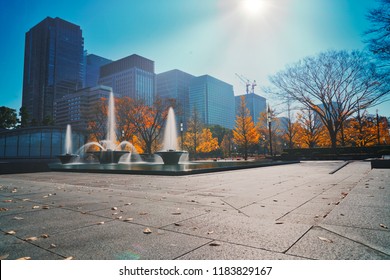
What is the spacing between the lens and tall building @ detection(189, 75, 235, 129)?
5226 inches

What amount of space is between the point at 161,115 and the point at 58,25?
15744 centimetres

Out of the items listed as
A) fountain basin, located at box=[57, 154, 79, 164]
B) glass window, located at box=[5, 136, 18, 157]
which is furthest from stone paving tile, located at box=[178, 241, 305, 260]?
glass window, located at box=[5, 136, 18, 157]

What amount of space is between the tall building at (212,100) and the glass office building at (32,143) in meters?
90.5

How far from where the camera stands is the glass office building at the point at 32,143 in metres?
35.9

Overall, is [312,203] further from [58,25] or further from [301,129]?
[58,25]

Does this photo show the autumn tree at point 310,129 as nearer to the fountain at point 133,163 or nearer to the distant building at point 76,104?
the fountain at point 133,163

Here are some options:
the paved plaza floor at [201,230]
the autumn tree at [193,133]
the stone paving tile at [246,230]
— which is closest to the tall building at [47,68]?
the autumn tree at [193,133]

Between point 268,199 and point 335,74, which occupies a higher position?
point 335,74

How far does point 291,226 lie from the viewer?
8.91ft

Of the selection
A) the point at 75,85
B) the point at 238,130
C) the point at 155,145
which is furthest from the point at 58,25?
the point at 238,130

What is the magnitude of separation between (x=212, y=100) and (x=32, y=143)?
109 m

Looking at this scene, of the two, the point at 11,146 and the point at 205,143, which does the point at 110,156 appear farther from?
the point at 205,143

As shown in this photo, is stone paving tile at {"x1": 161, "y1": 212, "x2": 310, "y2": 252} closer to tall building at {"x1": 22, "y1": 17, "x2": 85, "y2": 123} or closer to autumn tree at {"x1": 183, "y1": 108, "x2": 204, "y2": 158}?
autumn tree at {"x1": 183, "y1": 108, "x2": 204, "y2": 158}

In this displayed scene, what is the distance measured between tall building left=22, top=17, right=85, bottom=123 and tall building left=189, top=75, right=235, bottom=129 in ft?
266
